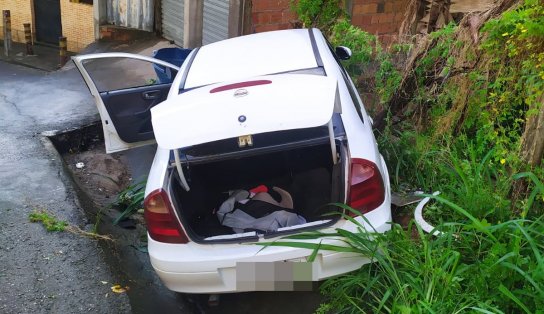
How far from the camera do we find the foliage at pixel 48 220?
4.66 m

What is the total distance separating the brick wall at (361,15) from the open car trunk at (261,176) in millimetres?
4560

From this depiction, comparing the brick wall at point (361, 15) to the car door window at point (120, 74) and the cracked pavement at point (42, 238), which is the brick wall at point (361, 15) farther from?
the cracked pavement at point (42, 238)

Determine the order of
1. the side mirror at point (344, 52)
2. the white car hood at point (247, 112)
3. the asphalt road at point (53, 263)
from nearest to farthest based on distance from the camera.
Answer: the white car hood at point (247, 112) → the asphalt road at point (53, 263) → the side mirror at point (344, 52)

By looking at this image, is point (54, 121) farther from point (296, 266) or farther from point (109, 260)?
point (296, 266)

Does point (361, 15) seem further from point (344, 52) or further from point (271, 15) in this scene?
point (344, 52)

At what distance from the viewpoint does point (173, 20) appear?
11375mm

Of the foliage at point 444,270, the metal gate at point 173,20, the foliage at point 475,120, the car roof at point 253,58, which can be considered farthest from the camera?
the metal gate at point 173,20

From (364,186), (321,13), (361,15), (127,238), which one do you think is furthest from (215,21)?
(364,186)

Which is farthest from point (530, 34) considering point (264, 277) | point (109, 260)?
point (109, 260)

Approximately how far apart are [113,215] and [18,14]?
42.8ft

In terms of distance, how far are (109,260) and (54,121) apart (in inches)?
147

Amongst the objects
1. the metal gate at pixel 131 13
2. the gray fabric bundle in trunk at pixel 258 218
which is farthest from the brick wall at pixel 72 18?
the gray fabric bundle in trunk at pixel 258 218

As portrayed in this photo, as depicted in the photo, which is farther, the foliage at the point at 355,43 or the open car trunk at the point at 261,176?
the foliage at the point at 355,43

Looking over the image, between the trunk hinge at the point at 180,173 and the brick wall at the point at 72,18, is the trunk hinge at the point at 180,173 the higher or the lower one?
the higher one
